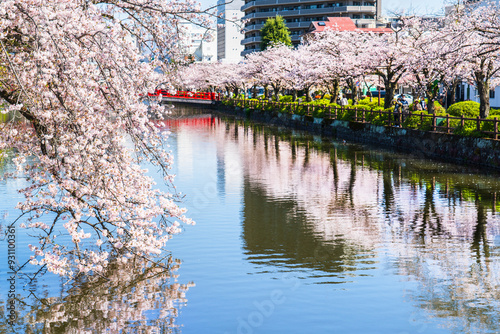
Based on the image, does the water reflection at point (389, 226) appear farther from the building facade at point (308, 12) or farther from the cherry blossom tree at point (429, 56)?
the building facade at point (308, 12)

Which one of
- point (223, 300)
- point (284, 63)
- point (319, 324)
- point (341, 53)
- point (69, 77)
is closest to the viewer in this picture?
point (69, 77)

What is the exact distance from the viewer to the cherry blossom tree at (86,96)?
7734 mm

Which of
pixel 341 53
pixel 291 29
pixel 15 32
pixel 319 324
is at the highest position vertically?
pixel 291 29

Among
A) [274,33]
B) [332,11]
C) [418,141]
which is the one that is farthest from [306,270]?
[332,11]

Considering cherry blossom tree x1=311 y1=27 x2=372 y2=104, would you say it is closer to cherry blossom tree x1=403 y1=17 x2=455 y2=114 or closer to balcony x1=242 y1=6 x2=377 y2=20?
cherry blossom tree x1=403 y1=17 x2=455 y2=114

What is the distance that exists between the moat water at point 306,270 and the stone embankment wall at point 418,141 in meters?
3.12

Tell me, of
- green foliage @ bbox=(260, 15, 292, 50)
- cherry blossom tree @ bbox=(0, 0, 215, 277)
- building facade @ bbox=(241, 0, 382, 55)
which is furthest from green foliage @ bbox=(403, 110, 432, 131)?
building facade @ bbox=(241, 0, 382, 55)

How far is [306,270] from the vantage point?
36.2 ft

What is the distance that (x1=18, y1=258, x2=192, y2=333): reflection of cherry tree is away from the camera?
28.2 ft

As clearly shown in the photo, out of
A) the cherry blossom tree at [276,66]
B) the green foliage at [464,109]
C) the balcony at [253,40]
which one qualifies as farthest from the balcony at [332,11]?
the green foliage at [464,109]

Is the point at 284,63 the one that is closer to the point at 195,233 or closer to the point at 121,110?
the point at 195,233

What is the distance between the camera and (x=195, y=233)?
13984 mm

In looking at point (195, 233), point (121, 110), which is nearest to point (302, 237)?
point (195, 233)

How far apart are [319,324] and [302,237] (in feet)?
16.1
